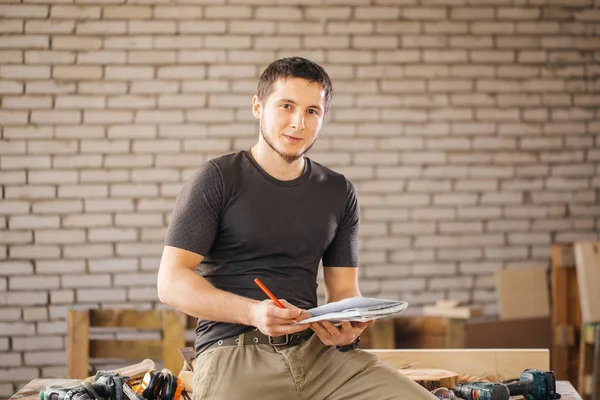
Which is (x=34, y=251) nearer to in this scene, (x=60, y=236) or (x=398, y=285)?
(x=60, y=236)

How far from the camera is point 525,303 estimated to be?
5.29 m

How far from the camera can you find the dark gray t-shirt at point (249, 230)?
2.55 meters

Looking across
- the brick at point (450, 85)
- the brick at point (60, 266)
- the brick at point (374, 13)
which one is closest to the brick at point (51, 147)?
the brick at point (60, 266)

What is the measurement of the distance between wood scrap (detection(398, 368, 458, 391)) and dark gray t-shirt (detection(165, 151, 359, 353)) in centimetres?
53

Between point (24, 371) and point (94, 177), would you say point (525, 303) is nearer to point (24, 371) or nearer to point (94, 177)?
point (94, 177)

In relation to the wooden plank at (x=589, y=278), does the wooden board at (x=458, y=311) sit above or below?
below

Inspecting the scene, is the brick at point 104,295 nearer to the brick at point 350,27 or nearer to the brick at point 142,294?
the brick at point 142,294

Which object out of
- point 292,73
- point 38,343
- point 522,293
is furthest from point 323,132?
point 292,73

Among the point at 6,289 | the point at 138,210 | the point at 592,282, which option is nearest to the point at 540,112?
the point at 592,282

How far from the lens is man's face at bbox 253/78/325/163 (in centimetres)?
267

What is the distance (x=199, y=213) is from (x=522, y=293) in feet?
11.1

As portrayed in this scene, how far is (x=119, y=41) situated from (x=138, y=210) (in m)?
1.13

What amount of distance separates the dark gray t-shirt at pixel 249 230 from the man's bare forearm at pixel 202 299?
0.10 meters

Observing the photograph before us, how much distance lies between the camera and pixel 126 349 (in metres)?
3.89
